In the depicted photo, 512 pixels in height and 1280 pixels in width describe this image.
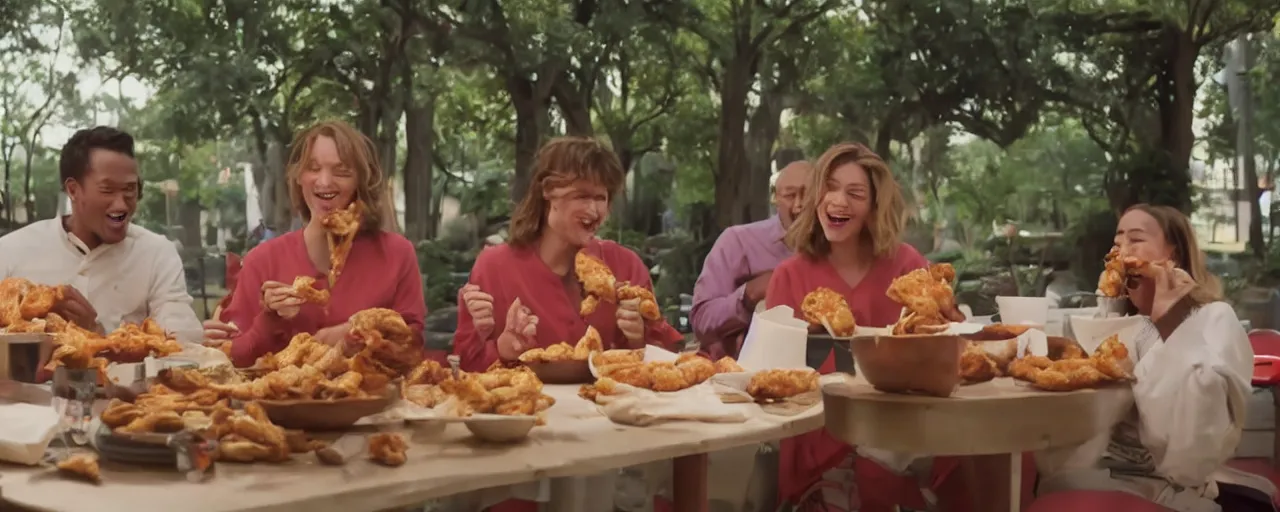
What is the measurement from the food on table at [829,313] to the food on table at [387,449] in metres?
1.23

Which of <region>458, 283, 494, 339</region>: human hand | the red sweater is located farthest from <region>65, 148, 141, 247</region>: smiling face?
<region>458, 283, 494, 339</region>: human hand

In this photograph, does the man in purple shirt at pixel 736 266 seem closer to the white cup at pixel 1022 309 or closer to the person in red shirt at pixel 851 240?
the person in red shirt at pixel 851 240

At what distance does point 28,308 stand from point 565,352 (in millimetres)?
1129

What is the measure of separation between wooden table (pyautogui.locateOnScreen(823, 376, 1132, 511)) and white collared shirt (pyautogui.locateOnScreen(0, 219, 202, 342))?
2.20 m

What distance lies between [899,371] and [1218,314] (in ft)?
3.41

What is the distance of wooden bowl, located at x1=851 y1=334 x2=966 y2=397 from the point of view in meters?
2.22

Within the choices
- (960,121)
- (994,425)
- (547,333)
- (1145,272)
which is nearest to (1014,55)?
(960,121)

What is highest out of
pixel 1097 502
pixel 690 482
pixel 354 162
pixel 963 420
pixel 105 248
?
pixel 354 162

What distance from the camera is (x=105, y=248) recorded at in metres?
3.66

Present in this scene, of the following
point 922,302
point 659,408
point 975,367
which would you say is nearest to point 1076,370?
point 975,367

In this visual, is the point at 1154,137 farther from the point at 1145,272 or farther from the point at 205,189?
the point at 205,189

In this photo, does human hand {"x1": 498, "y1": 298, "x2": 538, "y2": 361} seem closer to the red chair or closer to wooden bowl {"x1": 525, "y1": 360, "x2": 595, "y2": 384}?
wooden bowl {"x1": 525, "y1": 360, "x2": 595, "y2": 384}

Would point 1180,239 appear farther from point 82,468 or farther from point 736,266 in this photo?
point 82,468

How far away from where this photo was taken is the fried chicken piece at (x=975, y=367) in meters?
2.52
